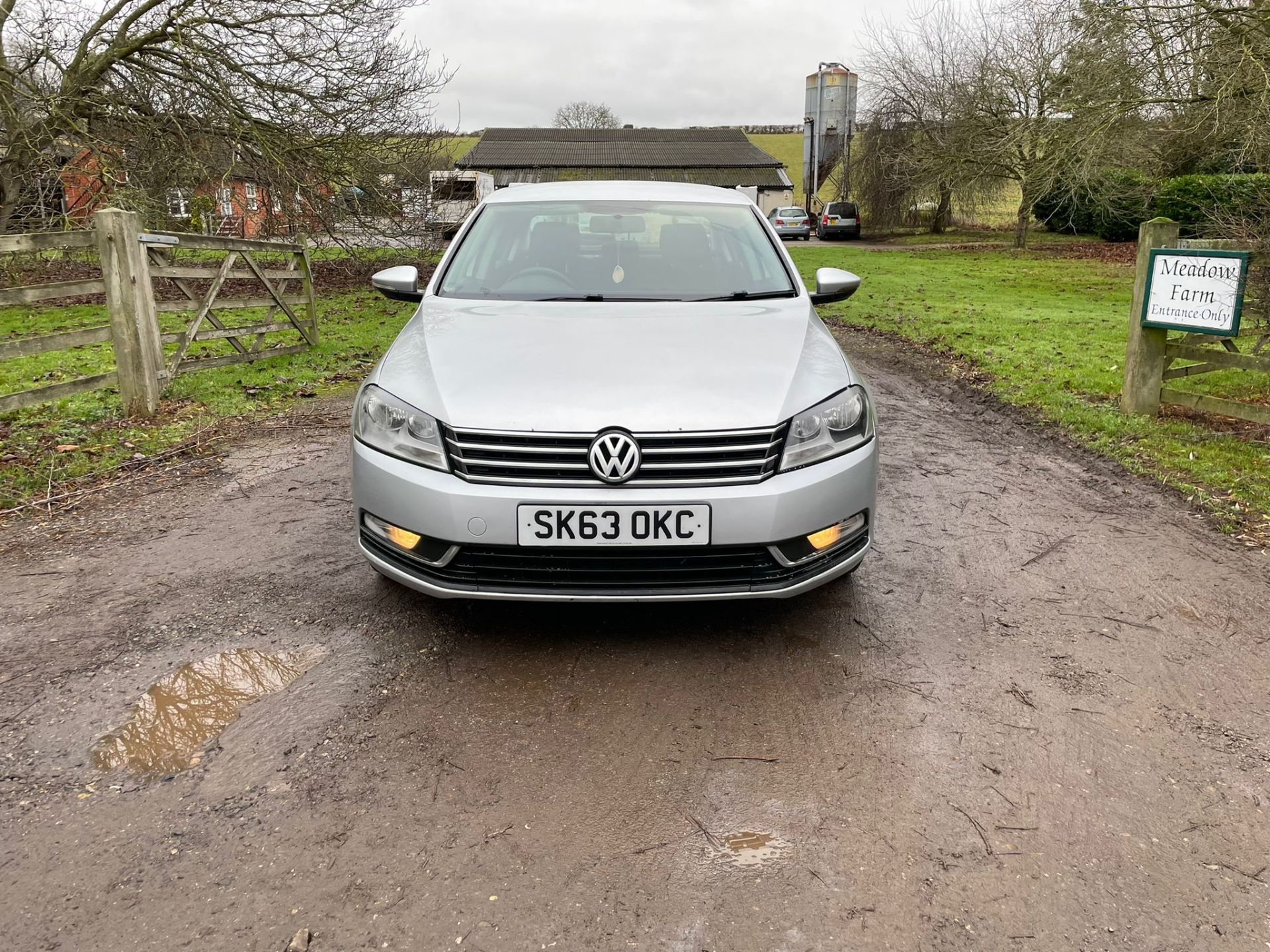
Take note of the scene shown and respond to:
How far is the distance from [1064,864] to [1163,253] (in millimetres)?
5515

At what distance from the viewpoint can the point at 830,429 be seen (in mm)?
3238

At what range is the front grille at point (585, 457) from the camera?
2.95 metres

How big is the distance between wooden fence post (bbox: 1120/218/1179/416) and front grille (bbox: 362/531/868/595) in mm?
4978

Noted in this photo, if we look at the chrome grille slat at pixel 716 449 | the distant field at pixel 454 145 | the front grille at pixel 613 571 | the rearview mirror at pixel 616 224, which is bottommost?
the front grille at pixel 613 571

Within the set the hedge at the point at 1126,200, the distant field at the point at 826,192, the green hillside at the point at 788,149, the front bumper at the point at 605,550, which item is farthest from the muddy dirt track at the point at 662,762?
the green hillside at the point at 788,149

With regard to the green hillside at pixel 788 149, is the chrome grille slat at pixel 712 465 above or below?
below

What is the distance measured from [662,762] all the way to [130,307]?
602 centimetres

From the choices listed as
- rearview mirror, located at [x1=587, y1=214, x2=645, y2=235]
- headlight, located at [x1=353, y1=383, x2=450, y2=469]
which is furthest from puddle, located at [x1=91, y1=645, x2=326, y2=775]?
rearview mirror, located at [x1=587, y1=214, x2=645, y2=235]

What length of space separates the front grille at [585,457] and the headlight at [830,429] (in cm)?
11

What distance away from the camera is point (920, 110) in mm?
36281

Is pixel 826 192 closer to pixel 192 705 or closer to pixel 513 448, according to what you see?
pixel 513 448

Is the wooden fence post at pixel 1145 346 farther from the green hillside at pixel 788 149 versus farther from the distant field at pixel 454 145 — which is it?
the green hillside at pixel 788 149

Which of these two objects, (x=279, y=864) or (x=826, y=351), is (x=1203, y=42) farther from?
(x=279, y=864)

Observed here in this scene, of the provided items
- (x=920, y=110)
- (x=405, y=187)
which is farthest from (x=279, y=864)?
(x=920, y=110)
